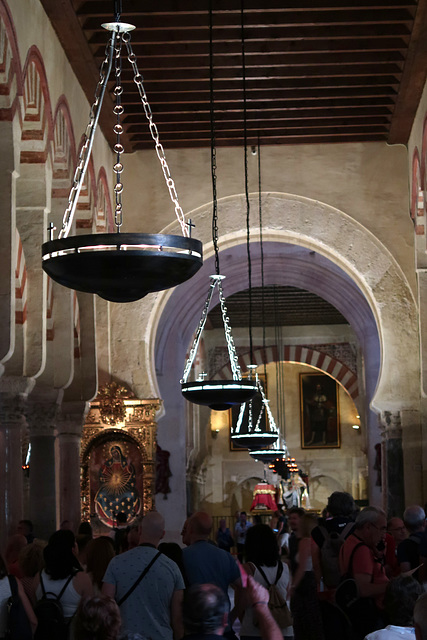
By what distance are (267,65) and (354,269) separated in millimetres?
2963

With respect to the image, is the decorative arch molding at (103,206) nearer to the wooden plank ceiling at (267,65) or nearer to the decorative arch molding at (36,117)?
the wooden plank ceiling at (267,65)

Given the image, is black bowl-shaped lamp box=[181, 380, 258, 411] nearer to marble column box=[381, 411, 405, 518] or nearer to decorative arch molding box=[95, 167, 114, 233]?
decorative arch molding box=[95, 167, 114, 233]

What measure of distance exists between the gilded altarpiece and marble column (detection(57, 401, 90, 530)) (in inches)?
34.4

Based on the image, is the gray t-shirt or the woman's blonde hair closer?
the gray t-shirt

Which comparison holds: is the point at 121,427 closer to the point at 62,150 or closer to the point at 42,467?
the point at 42,467

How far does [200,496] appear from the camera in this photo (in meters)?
23.6

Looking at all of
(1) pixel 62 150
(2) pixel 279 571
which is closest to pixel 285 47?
A: (1) pixel 62 150

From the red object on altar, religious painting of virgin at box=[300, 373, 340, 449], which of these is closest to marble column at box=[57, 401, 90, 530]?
the red object on altar

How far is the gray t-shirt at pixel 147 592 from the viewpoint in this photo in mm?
3838

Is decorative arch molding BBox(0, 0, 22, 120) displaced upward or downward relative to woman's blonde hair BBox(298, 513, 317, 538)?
upward

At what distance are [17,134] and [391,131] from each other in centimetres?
552

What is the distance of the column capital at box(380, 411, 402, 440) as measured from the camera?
39.2 ft

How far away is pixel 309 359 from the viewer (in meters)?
23.3

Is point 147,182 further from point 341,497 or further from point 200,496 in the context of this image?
point 200,496
